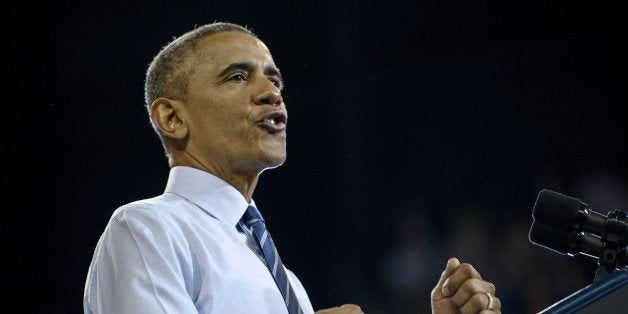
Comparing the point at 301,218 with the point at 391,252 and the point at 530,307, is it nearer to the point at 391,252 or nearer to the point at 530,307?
the point at 391,252

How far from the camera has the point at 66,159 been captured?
3.25 metres

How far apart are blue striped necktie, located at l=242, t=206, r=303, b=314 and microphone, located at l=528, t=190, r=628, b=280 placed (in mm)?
354

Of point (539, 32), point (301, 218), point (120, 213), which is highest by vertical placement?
point (539, 32)

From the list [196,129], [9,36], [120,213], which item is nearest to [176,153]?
[196,129]

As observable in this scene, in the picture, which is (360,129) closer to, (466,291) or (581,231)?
(466,291)

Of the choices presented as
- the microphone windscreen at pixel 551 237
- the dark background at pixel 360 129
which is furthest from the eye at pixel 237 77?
the dark background at pixel 360 129

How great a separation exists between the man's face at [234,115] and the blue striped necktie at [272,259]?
0.09 metres

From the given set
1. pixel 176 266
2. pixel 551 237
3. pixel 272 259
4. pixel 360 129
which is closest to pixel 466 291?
pixel 551 237

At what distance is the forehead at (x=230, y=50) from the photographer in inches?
54.0

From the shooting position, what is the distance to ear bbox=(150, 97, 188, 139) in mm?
1354

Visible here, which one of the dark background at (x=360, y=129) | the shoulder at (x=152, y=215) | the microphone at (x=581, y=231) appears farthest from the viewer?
the dark background at (x=360, y=129)

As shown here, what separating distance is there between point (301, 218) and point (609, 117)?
1308 mm

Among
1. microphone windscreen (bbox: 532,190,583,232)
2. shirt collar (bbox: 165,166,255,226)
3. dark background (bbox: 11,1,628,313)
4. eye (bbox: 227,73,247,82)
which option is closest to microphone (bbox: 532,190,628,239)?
microphone windscreen (bbox: 532,190,583,232)

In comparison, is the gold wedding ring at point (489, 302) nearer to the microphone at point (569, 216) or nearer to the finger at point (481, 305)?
the finger at point (481, 305)
